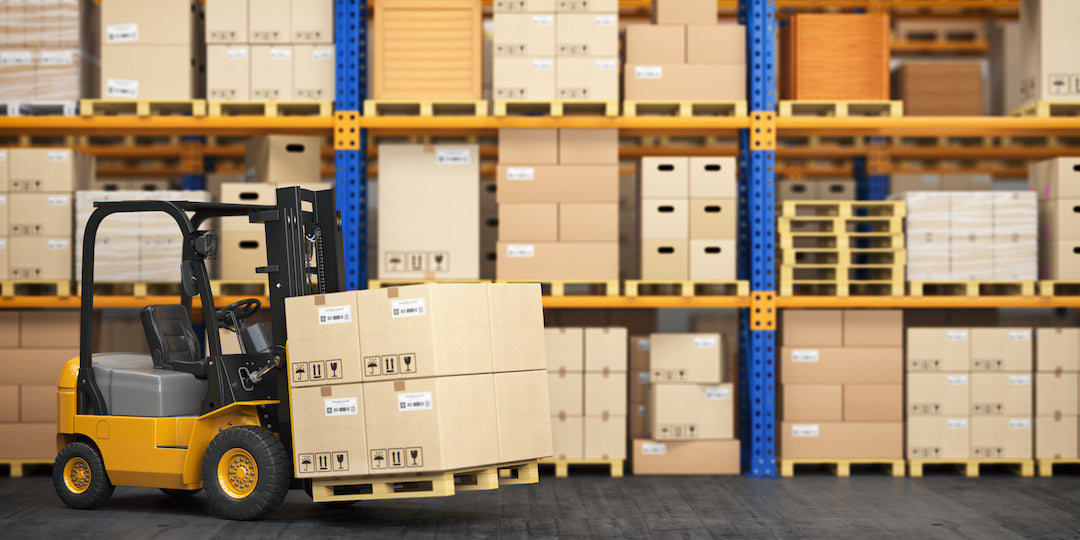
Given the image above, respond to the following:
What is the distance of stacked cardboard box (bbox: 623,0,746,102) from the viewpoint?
675 cm

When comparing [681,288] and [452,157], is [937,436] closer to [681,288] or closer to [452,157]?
[681,288]

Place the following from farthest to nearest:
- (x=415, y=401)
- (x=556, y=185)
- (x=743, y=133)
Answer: (x=743, y=133)
(x=556, y=185)
(x=415, y=401)

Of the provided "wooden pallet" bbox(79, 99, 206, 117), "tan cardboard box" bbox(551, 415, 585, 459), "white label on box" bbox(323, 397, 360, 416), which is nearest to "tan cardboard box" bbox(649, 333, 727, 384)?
"tan cardboard box" bbox(551, 415, 585, 459)

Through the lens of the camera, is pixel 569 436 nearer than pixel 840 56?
Yes

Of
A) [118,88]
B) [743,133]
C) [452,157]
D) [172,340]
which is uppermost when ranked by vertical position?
[118,88]

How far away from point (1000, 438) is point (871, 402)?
3.09 ft

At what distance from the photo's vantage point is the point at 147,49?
6641 mm

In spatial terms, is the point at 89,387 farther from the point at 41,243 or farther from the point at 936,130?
the point at 936,130

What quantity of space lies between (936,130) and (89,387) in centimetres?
594

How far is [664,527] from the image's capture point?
5180 mm

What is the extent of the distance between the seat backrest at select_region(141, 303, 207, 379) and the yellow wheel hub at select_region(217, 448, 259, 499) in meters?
0.56

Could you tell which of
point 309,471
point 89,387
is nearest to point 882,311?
point 309,471

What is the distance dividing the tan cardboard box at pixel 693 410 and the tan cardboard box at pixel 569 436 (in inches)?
20.4

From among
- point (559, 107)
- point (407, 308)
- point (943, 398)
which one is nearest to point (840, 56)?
point (559, 107)
